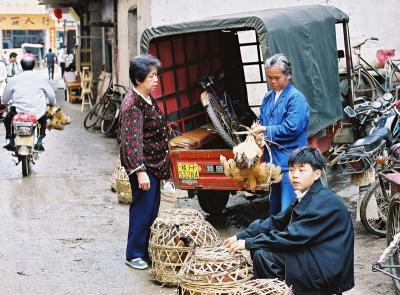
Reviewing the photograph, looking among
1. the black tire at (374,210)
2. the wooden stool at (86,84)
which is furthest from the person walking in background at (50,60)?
the black tire at (374,210)

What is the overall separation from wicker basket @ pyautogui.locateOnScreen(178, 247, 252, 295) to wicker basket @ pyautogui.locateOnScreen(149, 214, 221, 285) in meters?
1.10

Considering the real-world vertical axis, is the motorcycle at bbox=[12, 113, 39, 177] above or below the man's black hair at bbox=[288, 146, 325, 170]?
below

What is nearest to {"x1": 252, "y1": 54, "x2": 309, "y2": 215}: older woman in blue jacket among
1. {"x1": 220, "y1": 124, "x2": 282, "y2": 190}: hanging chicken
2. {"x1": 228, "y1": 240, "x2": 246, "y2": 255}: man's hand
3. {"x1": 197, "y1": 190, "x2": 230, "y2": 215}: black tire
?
{"x1": 220, "y1": 124, "x2": 282, "y2": 190}: hanging chicken

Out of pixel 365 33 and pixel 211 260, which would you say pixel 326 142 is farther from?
pixel 365 33

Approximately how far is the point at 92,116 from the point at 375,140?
A: 13.3 metres

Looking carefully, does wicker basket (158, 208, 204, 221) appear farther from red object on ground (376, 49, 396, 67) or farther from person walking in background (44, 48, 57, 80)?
person walking in background (44, 48, 57, 80)

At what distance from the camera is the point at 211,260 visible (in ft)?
17.0

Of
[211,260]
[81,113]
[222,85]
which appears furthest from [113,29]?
[211,260]

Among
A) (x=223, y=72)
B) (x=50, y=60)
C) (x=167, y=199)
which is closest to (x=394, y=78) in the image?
(x=223, y=72)

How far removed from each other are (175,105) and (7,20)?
150 feet

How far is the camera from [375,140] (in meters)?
8.10

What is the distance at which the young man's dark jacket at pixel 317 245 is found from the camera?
459cm

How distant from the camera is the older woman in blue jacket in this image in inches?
259

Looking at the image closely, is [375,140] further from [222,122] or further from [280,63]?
[280,63]
